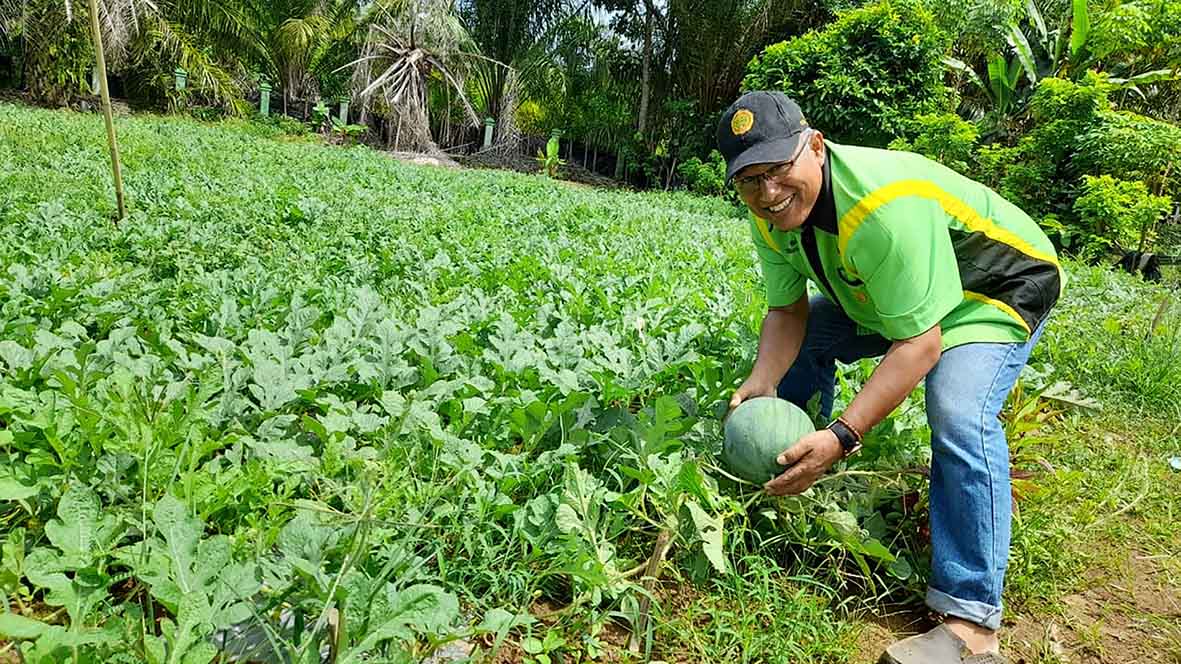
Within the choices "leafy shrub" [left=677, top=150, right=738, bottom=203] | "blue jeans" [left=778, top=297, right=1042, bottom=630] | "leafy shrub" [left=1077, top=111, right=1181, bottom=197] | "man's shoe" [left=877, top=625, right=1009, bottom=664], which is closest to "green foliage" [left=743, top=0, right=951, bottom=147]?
"leafy shrub" [left=677, top=150, right=738, bottom=203]

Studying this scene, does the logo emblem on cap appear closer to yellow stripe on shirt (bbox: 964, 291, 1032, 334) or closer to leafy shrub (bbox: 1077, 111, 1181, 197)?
yellow stripe on shirt (bbox: 964, 291, 1032, 334)

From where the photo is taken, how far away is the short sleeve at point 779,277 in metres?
2.66

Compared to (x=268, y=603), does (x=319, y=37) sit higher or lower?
higher

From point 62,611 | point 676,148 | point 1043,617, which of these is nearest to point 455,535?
point 62,611

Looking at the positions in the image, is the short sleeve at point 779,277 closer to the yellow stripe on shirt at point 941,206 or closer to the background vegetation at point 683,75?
the yellow stripe on shirt at point 941,206

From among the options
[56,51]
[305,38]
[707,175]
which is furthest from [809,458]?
[305,38]

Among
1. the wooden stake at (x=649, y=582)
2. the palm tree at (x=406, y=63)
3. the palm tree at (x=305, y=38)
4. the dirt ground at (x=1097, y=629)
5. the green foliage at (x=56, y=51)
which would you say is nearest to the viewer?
the wooden stake at (x=649, y=582)

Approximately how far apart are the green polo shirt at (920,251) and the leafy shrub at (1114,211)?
923cm

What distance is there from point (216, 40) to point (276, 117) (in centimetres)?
329

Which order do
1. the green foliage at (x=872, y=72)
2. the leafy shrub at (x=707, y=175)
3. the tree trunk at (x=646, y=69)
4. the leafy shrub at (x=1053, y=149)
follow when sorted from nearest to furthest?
the leafy shrub at (x=1053, y=149), the green foliage at (x=872, y=72), the leafy shrub at (x=707, y=175), the tree trunk at (x=646, y=69)

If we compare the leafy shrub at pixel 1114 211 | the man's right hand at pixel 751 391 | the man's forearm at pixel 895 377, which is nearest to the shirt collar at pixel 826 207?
→ the man's forearm at pixel 895 377

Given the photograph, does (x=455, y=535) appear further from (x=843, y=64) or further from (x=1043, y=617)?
(x=843, y=64)

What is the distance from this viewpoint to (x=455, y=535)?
217cm

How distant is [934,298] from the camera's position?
2.03 m
